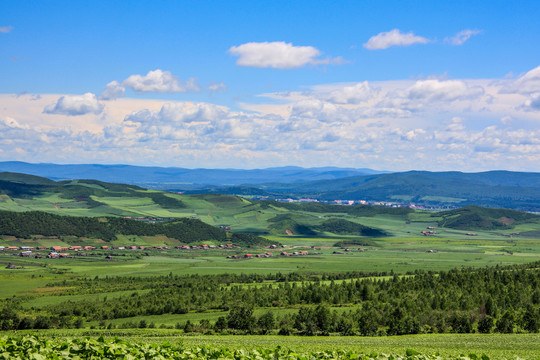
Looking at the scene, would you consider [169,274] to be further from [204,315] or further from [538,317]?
[538,317]

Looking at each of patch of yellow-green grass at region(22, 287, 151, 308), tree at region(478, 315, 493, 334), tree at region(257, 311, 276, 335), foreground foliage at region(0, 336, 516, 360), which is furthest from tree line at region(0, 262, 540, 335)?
foreground foliage at region(0, 336, 516, 360)

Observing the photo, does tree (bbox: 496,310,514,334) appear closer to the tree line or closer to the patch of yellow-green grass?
the tree line

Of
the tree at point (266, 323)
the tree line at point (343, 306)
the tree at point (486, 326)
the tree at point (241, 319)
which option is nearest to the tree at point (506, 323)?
the tree line at point (343, 306)

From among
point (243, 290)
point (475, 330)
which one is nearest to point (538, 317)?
point (475, 330)

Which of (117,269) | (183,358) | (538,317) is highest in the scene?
(183,358)

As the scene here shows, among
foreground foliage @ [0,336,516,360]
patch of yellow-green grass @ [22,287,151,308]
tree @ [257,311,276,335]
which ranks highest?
foreground foliage @ [0,336,516,360]

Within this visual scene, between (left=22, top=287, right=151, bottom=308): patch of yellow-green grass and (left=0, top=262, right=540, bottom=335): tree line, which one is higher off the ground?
(left=0, top=262, right=540, bottom=335): tree line

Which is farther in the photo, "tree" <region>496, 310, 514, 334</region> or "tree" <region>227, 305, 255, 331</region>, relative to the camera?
"tree" <region>227, 305, 255, 331</region>

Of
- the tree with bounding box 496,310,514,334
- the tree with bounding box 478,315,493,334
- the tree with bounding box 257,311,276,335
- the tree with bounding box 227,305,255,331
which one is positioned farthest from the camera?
the tree with bounding box 227,305,255,331

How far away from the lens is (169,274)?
16488cm

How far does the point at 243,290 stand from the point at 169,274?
147ft

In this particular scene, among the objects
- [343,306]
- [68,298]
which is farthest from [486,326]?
[68,298]

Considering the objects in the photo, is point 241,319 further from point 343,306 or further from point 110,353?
point 110,353

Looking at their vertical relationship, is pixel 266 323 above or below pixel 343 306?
above
